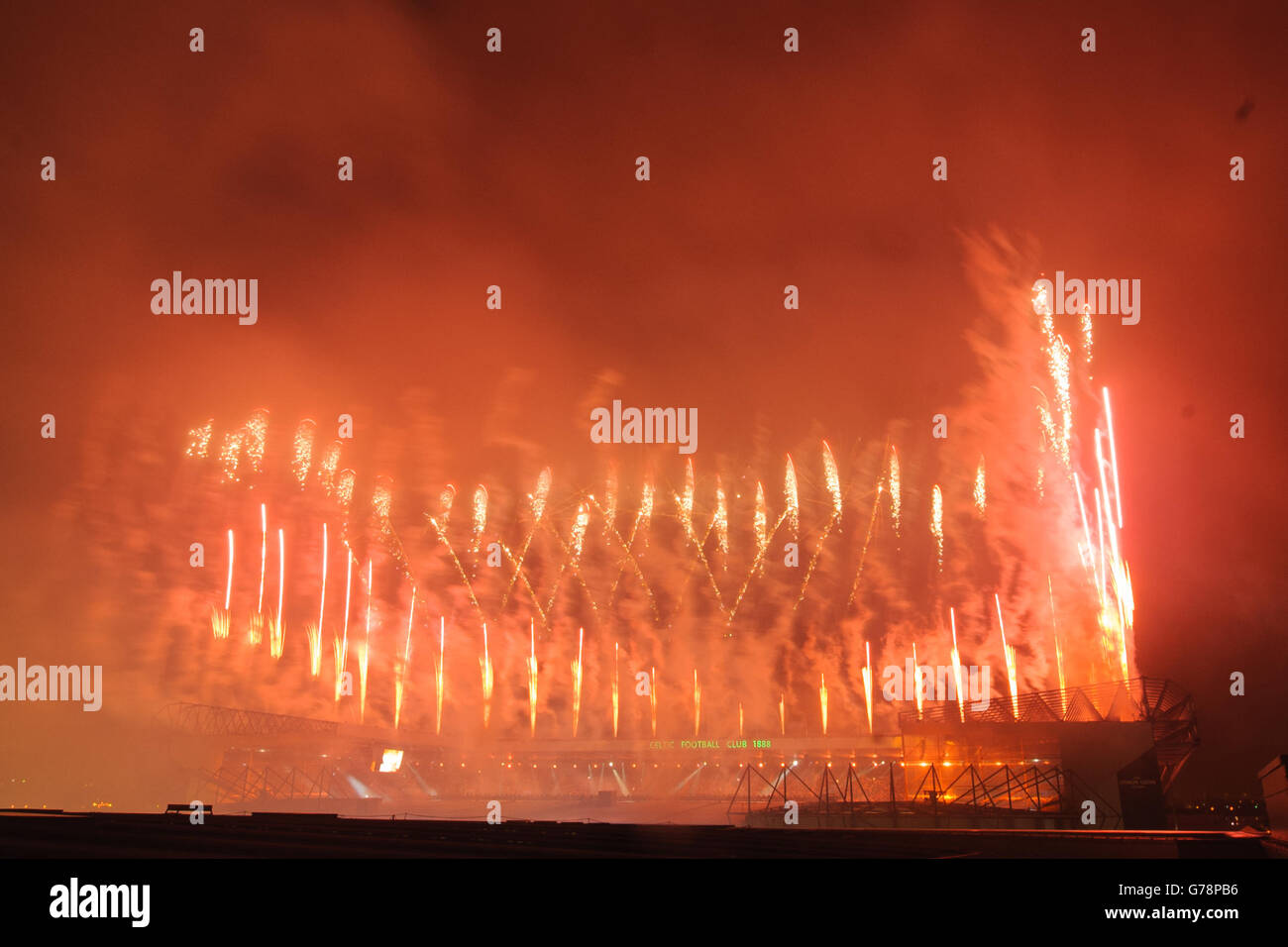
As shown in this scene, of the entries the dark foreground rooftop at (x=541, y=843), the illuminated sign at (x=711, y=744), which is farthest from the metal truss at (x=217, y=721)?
the dark foreground rooftop at (x=541, y=843)

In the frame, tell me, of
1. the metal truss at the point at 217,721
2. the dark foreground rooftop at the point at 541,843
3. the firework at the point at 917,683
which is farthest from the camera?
the metal truss at the point at 217,721

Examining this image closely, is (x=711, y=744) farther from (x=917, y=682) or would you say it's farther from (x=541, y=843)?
(x=541, y=843)

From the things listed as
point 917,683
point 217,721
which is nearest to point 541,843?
point 917,683

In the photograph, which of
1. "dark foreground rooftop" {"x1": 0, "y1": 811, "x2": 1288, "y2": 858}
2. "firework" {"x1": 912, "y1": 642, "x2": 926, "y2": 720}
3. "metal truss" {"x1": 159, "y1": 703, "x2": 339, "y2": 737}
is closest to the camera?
"dark foreground rooftop" {"x1": 0, "y1": 811, "x2": 1288, "y2": 858}

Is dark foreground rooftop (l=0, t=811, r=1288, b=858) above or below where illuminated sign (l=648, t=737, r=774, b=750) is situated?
above

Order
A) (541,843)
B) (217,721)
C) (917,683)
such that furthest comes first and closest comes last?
(217,721) < (917,683) < (541,843)

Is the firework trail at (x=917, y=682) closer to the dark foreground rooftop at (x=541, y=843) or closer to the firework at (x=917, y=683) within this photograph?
the firework at (x=917, y=683)

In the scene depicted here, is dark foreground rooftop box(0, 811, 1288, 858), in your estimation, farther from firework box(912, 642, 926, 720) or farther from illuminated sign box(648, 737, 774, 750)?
illuminated sign box(648, 737, 774, 750)

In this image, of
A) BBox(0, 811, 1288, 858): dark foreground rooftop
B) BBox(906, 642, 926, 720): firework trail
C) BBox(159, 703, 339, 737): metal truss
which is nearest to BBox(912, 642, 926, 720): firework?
BBox(906, 642, 926, 720): firework trail

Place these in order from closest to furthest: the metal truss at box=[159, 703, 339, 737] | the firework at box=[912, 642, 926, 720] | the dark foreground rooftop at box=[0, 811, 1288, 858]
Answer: the dark foreground rooftop at box=[0, 811, 1288, 858] < the firework at box=[912, 642, 926, 720] < the metal truss at box=[159, 703, 339, 737]

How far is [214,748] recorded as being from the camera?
286 ft

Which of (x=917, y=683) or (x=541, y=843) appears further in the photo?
(x=917, y=683)

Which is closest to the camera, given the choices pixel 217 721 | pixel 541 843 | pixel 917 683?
pixel 541 843
